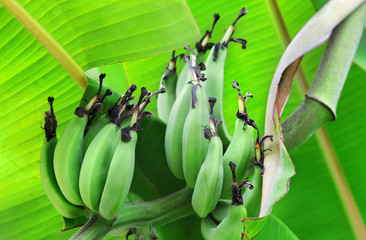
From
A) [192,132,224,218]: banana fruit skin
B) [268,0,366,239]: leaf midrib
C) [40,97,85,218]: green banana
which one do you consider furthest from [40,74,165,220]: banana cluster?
[268,0,366,239]: leaf midrib

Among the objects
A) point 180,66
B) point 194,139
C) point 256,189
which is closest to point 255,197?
point 256,189

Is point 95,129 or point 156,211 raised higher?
point 95,129

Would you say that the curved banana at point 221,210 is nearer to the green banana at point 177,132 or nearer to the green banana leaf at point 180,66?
the green banana at point 177,132

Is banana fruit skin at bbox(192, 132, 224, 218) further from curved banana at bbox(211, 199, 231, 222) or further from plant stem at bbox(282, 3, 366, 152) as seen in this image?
plant stem at bbox(282, 3, 366, 152)

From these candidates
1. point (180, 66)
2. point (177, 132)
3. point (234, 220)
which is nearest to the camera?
point (234, 220)

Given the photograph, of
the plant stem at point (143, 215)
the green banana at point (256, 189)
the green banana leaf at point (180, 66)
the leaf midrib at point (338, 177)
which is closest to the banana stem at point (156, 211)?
the plant stem at point (143, 215)

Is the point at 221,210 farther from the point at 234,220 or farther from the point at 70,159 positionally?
the point at 70,159
